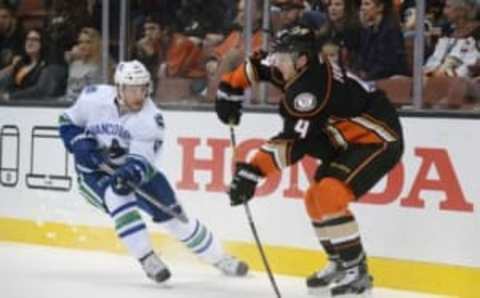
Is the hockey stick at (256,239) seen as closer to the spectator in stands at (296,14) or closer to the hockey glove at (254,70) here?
the hockey glove at (254,70)

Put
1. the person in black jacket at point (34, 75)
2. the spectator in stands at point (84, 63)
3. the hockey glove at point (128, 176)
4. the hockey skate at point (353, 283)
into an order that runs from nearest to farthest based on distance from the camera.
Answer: the hockey skate at point (353, 283) < the hockey glove at point (128, 176) < the spectator in stands at point (84, 63) < the person in black jacket at point (34, 75)

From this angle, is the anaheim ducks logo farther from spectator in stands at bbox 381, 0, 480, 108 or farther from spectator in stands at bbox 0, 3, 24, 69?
spectator in stands at bbox 0, 3, 24, 69

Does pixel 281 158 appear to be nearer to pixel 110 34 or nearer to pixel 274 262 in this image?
pixel 274 262

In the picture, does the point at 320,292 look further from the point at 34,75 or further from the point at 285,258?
the point at 34,75

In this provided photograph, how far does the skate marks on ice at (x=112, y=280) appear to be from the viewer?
6.65 m

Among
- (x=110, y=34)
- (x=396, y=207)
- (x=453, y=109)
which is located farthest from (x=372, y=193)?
(x=110, y=34)

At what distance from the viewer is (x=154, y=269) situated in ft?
22.6

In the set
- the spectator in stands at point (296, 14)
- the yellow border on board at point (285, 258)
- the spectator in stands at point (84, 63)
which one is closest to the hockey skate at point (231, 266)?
the yellow border on board at point (285, 258)

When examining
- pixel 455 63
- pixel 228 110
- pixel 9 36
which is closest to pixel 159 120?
pixel 228 110

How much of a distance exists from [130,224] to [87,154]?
435mm

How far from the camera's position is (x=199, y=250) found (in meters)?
7.21

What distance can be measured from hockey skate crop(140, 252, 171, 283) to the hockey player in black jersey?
0.81 metres

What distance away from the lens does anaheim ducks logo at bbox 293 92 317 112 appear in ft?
20.2

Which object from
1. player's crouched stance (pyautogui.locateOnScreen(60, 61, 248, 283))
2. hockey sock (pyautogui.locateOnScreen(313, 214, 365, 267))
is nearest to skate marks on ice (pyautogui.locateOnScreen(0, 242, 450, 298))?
player's crouched stance (pyautogui.locateOnScreen(60, 61, 248, 283))
